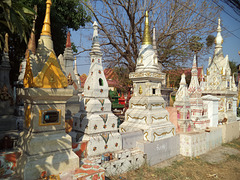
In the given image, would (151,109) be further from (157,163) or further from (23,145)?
(23,145)

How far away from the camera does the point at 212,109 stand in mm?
10172

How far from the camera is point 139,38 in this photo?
41.5 feet

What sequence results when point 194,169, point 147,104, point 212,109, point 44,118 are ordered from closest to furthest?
point 44,118 → point 194,169 → point 147,104 → point 212,109

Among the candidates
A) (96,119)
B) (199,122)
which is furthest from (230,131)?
(96,119)

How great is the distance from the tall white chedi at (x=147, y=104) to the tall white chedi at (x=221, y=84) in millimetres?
5699

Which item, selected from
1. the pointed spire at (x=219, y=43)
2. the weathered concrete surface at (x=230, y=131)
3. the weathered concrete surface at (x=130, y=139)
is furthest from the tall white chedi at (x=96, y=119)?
the pointed spire at (x=219, y=43)

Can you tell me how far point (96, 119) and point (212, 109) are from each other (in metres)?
7.68

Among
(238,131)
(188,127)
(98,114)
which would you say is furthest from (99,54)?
(238,131)

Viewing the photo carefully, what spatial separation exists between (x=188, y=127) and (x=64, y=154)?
256 inches

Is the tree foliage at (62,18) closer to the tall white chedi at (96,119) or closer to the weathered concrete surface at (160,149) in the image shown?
the tall white chedi at (96,119)

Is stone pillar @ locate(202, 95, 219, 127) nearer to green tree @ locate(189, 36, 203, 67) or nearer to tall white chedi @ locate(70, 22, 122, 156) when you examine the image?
green tree @ locate(189, 36, 203, 67)

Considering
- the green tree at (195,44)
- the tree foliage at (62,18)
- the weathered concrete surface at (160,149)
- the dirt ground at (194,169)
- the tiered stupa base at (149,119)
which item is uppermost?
the tree foliage at (62,18)

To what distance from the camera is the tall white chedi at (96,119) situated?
505cm

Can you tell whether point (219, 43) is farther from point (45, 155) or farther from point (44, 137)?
point (45, 155)
